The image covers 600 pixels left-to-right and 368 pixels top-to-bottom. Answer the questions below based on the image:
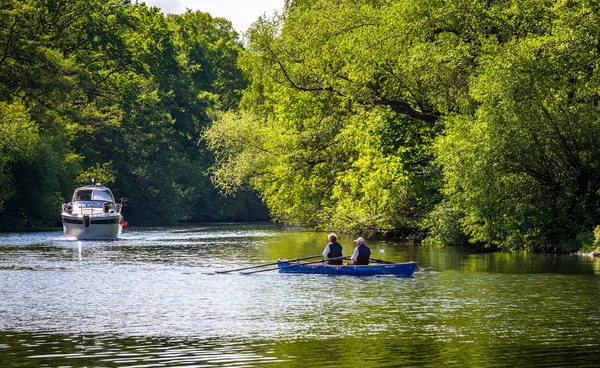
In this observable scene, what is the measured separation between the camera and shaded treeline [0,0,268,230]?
225 feet

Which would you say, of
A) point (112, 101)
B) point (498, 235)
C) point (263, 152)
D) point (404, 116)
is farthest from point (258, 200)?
point (498, 235)

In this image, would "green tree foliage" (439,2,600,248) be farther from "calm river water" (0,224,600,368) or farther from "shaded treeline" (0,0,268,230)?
"shaded treeline" (0,0,268,230)

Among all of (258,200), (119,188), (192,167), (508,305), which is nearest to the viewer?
(508,305)

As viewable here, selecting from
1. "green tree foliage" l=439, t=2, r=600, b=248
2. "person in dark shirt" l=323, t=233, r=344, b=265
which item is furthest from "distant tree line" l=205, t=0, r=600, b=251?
"person in dark shirt" l=323, t=233, r=344, b=265

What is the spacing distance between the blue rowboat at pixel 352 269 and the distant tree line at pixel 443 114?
8219 mm

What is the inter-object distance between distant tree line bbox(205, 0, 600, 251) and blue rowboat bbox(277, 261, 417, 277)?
8.22 meters

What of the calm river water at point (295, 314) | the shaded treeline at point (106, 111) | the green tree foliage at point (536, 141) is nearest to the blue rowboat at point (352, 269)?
the calm river water at point (295, 314)

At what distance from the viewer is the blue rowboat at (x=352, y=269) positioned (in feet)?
106

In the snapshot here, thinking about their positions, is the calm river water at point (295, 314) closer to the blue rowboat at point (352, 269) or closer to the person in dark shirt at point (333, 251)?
the blue rowboat at point (352, 269)

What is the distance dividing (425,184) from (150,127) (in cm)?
4320

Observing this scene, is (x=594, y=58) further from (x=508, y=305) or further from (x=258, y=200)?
(x=258, y=200)

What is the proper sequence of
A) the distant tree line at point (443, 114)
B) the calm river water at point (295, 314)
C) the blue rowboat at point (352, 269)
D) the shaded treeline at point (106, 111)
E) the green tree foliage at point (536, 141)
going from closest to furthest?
the calm river water at point (295, 314)
the blue rowboat at point (352, 269)
the green tree foliage at point (536, 141)
the distant tree line at point (443, 114)
the shaded treeline at point (106, 111)

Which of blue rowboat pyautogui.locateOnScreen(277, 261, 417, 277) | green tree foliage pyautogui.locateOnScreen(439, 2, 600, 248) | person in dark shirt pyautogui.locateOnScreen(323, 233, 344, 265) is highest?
green tree foliage pyautogui.locateOnScreen(439, 2, 600, 248)

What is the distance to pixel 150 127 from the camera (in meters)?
87.4
